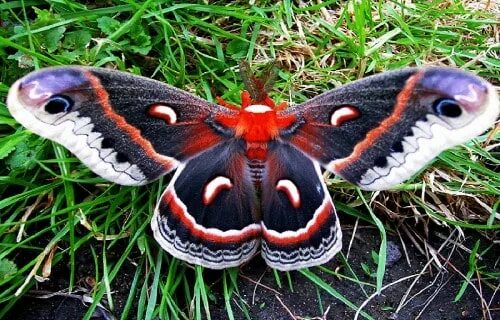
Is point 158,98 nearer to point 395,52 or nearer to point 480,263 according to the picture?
point 395,52

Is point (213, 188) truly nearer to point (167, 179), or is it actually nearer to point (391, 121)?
point (167, 179)

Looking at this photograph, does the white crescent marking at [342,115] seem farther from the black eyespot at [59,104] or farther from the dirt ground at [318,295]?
the black eyespot at [59,104]

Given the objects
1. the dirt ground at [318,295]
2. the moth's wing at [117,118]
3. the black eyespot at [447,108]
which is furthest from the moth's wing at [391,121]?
the dirt ground at [318,295]

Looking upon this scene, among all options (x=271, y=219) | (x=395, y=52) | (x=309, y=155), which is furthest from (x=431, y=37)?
(x=271, y=219)

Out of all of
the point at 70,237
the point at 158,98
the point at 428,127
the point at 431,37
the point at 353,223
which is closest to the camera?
the point at 428,127

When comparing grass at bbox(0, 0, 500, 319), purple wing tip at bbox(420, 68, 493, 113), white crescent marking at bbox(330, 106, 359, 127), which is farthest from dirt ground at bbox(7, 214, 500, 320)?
purple wing tip at bbox(420, 68, 493, 113)

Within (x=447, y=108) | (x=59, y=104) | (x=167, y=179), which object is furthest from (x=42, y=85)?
(x=447, y=108)
